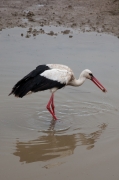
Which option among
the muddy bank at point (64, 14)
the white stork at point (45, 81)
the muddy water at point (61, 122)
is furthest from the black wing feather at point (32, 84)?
the muddy bank at point (64, 14)

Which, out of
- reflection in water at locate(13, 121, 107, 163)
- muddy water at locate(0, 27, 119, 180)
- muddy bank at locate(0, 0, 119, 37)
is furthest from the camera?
muddy bank at locate(0, 0, 119, 37)

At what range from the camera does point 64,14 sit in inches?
570

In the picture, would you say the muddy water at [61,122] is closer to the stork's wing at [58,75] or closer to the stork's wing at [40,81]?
the stork's wing at [40,81]

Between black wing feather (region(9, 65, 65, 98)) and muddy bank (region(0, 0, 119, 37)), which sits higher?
muddy bank (region(0, 0, 119, 37))

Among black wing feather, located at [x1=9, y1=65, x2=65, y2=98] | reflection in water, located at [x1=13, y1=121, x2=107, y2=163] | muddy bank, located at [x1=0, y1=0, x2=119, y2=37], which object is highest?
muddy bank, located at [x1=0, y1=0, x2=119, y2=37]

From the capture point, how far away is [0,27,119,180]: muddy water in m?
5.18

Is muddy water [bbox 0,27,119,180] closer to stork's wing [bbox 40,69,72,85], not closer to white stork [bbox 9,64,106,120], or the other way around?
white stork [bbox 9,64,106,120]

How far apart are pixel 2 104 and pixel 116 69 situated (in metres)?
3.19

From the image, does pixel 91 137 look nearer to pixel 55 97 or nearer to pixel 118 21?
pixel 55 97

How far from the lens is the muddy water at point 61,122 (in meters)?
5.18

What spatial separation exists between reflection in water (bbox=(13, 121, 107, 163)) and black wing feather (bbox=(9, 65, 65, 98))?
2.57 ft

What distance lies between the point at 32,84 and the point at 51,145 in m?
1.22

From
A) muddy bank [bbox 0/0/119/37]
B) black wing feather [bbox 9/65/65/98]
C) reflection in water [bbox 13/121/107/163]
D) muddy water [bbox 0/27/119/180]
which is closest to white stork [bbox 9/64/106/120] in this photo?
black wing feather [bbox 9/65/65/98]

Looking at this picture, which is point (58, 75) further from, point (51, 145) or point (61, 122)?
point (51, 145)
